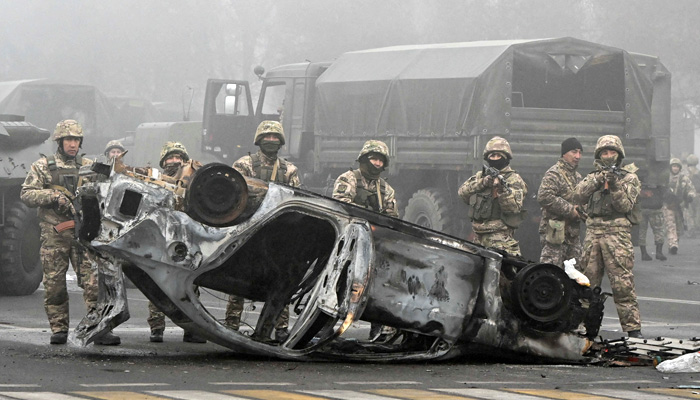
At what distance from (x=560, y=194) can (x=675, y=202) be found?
1178 cm

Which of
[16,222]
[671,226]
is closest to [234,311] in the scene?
[16,222]

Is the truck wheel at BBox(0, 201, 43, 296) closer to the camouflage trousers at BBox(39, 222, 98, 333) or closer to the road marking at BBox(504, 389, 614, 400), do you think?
the camouflage trousers at BBox(39, 222, 98, 333)

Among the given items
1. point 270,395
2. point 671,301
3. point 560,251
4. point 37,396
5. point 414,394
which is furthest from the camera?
point 671,301

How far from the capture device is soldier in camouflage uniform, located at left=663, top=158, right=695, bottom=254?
23641 mm

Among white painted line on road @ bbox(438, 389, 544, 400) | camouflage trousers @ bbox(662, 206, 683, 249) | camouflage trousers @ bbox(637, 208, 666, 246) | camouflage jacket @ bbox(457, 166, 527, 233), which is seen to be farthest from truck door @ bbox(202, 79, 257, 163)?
white painted line on road @ bbox(438, 389, 544, 400)

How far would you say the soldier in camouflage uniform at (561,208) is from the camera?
12867 mm

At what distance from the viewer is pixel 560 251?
43.2 feet

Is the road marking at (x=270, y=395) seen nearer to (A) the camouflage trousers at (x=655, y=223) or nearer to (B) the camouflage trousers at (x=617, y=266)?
(B) the camouflage trousers at (x=617, y=266)

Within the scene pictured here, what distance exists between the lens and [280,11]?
53.0 m

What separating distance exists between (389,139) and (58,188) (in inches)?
392

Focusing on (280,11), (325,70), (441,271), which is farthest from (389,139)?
(280,11)

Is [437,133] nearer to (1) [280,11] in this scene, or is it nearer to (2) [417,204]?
(2) [417,204]

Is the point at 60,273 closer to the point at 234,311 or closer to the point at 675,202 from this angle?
the point at 234,311

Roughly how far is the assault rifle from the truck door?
1259 cm
